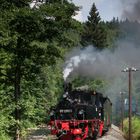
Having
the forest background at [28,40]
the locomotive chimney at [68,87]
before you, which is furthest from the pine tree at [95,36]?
the forest background at [28,40]

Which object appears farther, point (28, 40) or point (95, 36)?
point (95, 36)

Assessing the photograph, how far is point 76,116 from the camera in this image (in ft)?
96.1

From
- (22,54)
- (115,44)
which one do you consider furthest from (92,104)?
(115,44)

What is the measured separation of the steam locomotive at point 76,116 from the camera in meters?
28.9

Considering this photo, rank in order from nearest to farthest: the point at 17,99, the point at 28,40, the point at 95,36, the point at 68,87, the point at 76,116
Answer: the point at 28,40 → the point at 17,99 → the point at 76,116 → the point at 68,87 → the point at 95,36

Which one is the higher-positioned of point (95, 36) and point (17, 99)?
point (95, 36)

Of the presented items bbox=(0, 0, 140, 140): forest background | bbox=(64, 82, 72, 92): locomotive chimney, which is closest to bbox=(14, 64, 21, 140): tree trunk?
bbox=(0, 0, 140, 140): forest background

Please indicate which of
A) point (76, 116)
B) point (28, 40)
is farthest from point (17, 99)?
point (76, 116)

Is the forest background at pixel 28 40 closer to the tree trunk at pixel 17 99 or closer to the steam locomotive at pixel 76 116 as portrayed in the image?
the tree trunk at pixel 17 99

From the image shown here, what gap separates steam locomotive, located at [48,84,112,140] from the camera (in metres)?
28.9

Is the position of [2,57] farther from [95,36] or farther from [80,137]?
[95,36]

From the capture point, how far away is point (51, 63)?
2303 centimetres

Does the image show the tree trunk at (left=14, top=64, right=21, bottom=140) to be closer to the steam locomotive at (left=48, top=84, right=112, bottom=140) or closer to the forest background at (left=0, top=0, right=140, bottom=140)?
the forest background at (left=0, top=0, right=140, bottom=140)

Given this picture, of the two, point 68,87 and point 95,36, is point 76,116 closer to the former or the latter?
point 68,87
